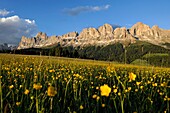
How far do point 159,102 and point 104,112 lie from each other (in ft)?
5.97

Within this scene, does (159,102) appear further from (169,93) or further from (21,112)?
(21,112)

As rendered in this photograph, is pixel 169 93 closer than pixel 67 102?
No

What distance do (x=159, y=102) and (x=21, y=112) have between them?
3110mm

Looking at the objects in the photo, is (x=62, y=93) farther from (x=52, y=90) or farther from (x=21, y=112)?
(x=52, y=90)

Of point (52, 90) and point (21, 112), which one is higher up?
point (52, 90)

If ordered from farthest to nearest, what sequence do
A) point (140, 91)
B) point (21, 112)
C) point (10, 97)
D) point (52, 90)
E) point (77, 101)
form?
point (140, 91) → point (10, 97) → point (77, 101) → point (21, 112) → point (52, 90)

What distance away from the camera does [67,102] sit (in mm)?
4641

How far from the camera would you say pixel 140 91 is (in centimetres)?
586

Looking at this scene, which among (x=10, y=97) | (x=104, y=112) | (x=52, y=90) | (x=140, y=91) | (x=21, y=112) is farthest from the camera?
(x=140, y=91)

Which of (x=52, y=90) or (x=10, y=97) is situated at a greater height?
(x=52, y=90)

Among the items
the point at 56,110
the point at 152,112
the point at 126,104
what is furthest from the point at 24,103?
the point at 152,112

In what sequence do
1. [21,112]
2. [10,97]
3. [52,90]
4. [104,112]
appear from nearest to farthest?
[52,90]
[21,112]
[104,112]
[10,97]

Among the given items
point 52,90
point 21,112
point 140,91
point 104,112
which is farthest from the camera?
point 140,91

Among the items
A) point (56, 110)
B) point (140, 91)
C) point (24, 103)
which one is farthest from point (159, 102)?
point (24, 103)
